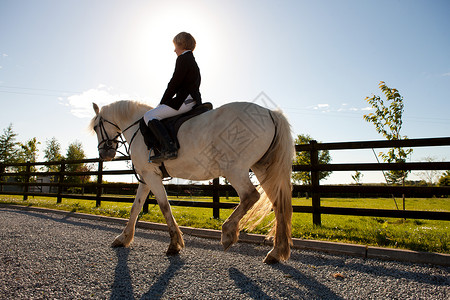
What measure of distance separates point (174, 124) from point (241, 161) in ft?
3.64

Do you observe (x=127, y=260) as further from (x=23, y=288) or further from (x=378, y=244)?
(x=378, y=244)

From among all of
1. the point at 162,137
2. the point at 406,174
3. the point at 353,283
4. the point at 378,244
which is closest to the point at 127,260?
the point at 162,137

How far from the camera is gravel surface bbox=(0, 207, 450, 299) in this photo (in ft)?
7.36

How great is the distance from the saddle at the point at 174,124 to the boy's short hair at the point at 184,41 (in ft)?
2.90

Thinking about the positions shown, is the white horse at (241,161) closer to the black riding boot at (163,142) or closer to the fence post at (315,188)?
the black riding boot at (163,142)

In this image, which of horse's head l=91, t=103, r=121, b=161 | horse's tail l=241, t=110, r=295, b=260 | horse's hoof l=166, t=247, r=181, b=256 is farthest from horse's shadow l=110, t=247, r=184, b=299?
horse's head l=91, t=103, r=121, b=161

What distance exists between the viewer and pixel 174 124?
3586 mm

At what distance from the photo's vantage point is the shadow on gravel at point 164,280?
2.21 metres

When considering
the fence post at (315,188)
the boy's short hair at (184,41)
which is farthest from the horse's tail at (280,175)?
the fence post at (315,188)

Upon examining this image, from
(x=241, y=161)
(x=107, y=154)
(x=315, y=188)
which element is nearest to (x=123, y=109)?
(x=107, y=154)

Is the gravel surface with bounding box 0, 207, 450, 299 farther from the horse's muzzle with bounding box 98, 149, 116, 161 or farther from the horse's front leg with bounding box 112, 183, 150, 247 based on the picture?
the horse's muzzle with bounding box 98, 149, 116, 161

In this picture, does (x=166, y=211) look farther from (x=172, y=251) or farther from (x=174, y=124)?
(x=174, y=124)

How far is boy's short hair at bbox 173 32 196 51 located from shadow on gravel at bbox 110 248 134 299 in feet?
9.91

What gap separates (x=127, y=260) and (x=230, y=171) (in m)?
1.71
